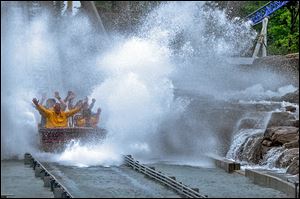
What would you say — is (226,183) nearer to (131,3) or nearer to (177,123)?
(177,123)

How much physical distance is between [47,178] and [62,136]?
501 cm

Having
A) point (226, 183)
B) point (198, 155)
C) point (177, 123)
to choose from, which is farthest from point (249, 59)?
point (226, 183)

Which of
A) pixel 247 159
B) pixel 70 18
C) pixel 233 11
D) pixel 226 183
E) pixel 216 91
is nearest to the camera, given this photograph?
pixel 226 183

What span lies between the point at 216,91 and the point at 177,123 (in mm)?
5988

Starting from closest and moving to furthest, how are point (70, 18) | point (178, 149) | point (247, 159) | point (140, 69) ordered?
point (247, 159)
point (178, 149)
point (140, 69)
point (70, 18)

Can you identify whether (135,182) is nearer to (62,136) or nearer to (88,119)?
(62,136)

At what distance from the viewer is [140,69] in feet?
79.6

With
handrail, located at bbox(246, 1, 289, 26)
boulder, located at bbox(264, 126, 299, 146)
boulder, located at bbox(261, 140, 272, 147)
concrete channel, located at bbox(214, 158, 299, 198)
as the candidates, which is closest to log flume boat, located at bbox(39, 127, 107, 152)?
concrete channel, located at bbox(214, 158, 299, 198)

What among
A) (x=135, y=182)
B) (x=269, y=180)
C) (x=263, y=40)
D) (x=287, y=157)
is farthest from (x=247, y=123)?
(x=263, y=40)

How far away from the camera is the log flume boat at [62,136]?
1900 centimetres

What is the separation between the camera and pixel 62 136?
19047 millimetres

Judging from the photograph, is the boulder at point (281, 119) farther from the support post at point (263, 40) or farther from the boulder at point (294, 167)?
the support post at point (263, 40)

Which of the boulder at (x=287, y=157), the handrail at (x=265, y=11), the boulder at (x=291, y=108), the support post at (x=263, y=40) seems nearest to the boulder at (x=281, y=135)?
the boulder at (x=287, y=157)

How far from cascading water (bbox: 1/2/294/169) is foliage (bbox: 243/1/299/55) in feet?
4.37
